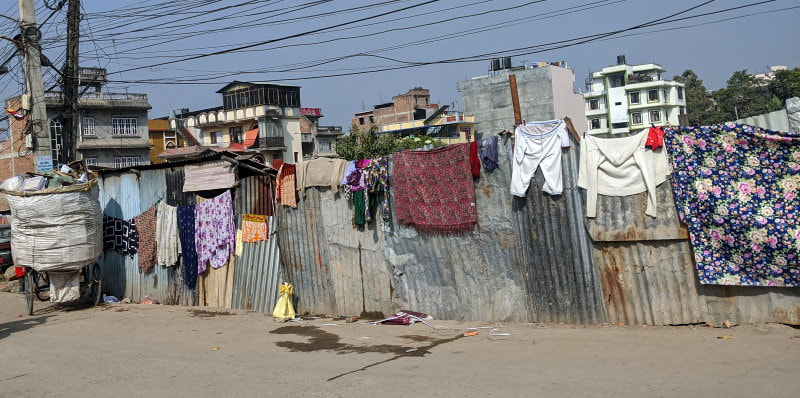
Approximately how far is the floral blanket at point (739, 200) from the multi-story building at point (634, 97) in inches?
2697

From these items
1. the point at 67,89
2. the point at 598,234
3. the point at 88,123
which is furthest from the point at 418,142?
the point at 598,234

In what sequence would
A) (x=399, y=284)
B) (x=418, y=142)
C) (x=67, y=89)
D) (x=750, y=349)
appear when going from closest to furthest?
1. (x=750, y=349)
2. (x=399, y=284)
3. (x=67, y=89)
4. (x=418, y=142)

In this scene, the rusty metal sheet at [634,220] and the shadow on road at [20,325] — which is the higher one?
the rusty metal sheet at [634,220]

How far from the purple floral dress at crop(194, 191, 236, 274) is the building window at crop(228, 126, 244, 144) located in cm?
5380

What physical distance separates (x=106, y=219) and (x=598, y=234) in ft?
35.6

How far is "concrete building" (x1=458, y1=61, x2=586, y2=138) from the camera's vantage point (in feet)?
157

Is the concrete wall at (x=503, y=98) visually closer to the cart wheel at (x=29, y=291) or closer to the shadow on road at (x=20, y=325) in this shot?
the cart wheel at (x=29, y=291)

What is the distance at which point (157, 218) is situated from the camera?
1290cm

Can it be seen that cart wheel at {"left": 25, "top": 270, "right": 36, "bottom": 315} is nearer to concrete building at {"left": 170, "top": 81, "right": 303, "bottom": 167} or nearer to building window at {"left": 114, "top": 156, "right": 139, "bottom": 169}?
building window at {"left": 114, "top": 156, "right": 139, "bottom": 169}

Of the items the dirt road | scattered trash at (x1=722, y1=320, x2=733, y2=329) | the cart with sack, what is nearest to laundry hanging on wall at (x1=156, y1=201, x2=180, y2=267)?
the cart with sack

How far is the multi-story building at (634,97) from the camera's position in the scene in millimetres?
72750

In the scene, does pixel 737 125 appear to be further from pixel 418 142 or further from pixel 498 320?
pixel 418 142

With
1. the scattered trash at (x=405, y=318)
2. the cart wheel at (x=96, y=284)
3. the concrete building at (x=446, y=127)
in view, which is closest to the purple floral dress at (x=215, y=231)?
the cart wheel at (x=96, y=284)

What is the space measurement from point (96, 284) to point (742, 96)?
2849 inches
